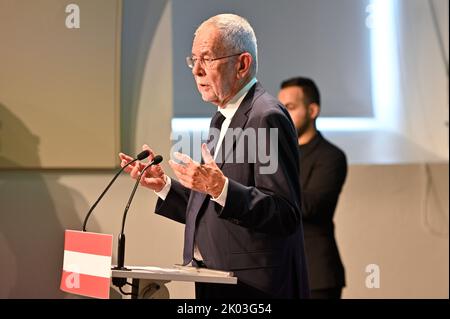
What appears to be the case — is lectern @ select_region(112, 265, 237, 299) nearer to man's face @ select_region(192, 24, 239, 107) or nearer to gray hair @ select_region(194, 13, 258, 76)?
man's face @ select_region(192, 24, 239, 107)

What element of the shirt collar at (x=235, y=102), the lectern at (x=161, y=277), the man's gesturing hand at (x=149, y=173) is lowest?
the lectern at (x=161, y=277)

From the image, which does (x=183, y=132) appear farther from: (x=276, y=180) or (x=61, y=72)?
(x=276, y=180)

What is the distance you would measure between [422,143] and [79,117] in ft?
7.57

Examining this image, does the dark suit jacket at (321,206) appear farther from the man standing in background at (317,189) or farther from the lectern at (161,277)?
the lectern at (161,277)

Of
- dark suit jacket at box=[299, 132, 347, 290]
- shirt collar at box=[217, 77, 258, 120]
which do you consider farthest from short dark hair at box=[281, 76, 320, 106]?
shirt collar at box=[217, 77, 258, 120]

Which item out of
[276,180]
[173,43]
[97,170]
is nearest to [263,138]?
[276,180]

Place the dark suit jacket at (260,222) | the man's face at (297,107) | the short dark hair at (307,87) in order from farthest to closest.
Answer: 1. the short dark hair at (307,87)
2. the man's face at (297,107)
3. the dark suit jacket at (260,222)

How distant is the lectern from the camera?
235cm

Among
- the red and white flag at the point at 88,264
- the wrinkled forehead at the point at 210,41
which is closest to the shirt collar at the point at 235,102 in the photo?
the wrinkled forehead at the point at 210,41

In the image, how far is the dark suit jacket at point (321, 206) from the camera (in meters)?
4.47

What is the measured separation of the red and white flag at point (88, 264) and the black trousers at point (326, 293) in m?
2.19

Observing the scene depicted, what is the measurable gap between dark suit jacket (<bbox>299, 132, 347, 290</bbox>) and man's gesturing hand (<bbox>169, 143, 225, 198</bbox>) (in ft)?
6.97

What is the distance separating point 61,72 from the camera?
414 cm

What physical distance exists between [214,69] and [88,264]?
2.70 feet
